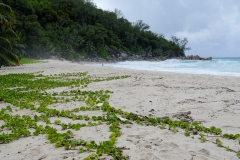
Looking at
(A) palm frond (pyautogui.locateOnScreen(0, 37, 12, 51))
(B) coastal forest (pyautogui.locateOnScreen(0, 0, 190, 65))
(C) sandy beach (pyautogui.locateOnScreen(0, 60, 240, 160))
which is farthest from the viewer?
(B) coastal forest (pyautogui.locateOnScreen(0, 0, 190, 65))

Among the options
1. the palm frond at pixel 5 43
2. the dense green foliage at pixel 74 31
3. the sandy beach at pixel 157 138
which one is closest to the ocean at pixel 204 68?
the sandy beach at pixel 157 138

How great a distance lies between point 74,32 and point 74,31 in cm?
40

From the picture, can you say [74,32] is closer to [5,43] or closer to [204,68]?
[204,68]

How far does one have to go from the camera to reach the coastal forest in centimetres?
5162

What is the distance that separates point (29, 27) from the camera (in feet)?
160

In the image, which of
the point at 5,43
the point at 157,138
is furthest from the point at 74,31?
the point at 157,138

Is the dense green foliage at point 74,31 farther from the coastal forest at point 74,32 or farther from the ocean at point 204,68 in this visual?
the ocean at point 204,68

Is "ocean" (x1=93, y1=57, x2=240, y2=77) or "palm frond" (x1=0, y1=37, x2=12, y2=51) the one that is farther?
"ocean" (x1=93, y1=57, x2=240, y2=77)

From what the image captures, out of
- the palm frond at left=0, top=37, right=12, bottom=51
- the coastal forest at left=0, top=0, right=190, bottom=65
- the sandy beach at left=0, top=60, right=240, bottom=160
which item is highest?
the coastal forest at left=0, top=0, right=190, bottom=65

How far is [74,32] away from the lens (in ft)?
224

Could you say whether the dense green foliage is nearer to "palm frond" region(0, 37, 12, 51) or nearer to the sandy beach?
"palm frond" region(0, 37, 12, 51)

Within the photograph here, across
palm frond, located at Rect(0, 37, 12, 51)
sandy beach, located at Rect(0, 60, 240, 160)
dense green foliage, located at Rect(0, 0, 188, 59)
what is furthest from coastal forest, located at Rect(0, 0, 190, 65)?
sandy beach, located at Rect(0, 60, 240, 160)

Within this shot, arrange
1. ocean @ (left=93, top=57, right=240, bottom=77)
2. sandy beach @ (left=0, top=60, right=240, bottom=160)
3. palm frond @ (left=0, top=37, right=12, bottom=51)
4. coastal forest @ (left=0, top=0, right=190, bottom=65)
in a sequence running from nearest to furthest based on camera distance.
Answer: sandy beach @ (left=0, top=60, right=240, bottom=160) < palm frond @ (left=0, top=37, right=12, bottom=51) < ocean @ (left=93, top=57, right=240, bottom=77) < coastal forest @ (left=0, top=0, right=190, bottom=65)

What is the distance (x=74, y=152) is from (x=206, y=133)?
8.95 feet
